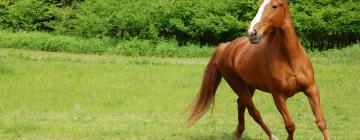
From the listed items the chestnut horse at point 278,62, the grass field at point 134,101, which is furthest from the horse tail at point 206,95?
the chestnut horse at point 278,62

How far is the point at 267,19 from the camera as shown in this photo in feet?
22.8

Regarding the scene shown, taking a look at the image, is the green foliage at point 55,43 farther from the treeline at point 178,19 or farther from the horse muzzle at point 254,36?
the horse muzzle at point 254,36

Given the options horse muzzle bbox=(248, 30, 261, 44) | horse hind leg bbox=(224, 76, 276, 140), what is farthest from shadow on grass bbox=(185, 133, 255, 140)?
horse muzzle bbox=(248, 30, 261, 44)

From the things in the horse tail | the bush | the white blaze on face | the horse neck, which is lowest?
the bush

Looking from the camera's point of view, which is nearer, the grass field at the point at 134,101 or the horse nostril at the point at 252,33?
the horse nostril at the point at 252,33

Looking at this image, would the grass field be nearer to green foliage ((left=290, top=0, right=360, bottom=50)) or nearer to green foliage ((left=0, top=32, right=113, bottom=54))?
green foliage ((left=290, top=0, right=360, bottom=50))

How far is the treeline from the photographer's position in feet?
73.9

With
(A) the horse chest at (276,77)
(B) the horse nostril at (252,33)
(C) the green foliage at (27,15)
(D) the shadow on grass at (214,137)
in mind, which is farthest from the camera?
(C) the green foliage at (27,15)

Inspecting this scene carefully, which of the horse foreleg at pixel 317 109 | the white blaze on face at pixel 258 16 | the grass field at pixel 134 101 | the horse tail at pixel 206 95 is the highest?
the white blaze on face at pixel 258 16

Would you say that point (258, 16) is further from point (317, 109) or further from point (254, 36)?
point (317, 109)

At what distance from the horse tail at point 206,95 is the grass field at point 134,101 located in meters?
0.43

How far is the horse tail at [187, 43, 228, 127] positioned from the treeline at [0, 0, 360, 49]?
46.5 feet

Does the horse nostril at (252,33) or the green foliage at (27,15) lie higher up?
the horse nostril at (252,33)

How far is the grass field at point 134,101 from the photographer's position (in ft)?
30.3
